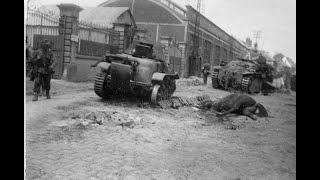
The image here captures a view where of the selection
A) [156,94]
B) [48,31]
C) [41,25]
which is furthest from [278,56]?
[48,31]

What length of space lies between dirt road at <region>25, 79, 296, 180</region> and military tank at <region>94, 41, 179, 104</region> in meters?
1.62

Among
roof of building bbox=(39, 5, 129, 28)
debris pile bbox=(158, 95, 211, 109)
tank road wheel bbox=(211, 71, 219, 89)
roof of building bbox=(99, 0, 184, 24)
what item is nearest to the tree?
tank road wheel bbox=(211, 71, 219, 89)

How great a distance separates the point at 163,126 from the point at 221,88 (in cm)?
109

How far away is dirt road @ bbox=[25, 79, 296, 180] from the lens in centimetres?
328

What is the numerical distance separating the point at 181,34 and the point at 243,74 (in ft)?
34.8

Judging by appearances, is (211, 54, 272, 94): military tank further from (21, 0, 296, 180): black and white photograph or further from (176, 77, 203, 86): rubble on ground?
(176, 77, 203, 86): rubble on ground

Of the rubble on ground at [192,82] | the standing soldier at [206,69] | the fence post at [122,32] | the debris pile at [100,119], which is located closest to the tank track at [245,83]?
the standing soldier at [206,69]

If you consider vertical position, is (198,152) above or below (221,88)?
below

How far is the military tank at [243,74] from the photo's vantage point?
4312mm

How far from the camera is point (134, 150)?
392 cm

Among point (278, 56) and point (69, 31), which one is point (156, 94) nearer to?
point (278, 56)
